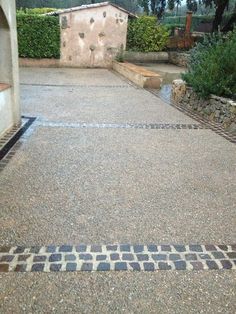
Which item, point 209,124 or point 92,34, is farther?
point 92,34

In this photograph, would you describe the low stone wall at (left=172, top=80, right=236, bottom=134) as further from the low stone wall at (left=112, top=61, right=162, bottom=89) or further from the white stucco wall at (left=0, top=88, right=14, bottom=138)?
the white stucco wall at (left=0, top=88, right=14, bottom=138)

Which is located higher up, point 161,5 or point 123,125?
point 161,5

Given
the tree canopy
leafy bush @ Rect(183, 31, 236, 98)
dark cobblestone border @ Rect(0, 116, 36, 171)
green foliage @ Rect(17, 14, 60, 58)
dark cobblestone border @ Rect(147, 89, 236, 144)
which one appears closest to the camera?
dark cobblestone border @ Rect(0, 116, 36, 171)

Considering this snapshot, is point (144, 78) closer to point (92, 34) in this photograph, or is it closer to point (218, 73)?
point (218, 73)

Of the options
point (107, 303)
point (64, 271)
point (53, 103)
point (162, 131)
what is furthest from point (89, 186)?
point (53, 103)

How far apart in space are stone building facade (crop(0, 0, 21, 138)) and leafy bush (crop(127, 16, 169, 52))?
12672 millimetres

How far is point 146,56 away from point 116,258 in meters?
17.0

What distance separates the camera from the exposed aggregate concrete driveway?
8.06 ft

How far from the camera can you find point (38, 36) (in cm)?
1603

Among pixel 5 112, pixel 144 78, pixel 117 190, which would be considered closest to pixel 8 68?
pixel 5 112

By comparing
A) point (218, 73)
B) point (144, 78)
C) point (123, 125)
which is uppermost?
point (218, 73)

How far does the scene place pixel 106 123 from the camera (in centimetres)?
710

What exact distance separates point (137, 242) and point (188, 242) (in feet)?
1.64

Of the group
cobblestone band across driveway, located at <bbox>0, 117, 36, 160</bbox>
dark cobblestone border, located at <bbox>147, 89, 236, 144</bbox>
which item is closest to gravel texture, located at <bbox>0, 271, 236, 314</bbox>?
cobblestone band across driveway, located at <bbox>0, 117, 36, 160</bbox>
